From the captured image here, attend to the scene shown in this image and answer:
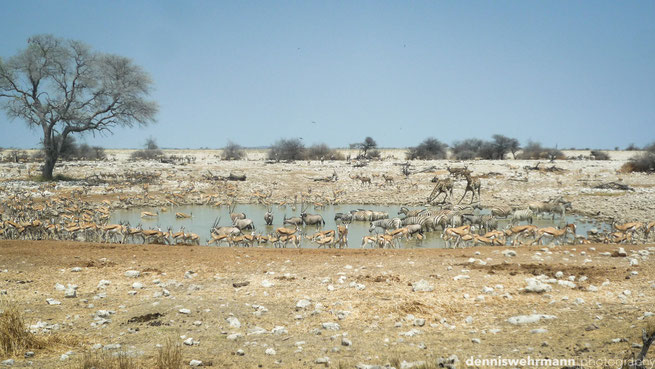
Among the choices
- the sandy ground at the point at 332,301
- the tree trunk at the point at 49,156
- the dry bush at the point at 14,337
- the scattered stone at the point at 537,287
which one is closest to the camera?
the dry bush at the point at 14,337

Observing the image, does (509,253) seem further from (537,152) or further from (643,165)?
(537,152)

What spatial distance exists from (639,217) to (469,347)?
17.8 m

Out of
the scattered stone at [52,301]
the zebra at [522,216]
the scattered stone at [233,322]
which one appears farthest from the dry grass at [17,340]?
the zebra at [522,216]

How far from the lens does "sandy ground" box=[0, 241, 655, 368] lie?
532 cm

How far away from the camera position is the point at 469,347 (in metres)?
5.32

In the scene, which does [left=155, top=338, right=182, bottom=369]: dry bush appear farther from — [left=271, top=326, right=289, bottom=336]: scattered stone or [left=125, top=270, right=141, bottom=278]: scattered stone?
[left=125, top=270, right=141, bottom=278]: scattered stone

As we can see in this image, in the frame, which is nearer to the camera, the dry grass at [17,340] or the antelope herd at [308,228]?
the dry grass at [17,340]

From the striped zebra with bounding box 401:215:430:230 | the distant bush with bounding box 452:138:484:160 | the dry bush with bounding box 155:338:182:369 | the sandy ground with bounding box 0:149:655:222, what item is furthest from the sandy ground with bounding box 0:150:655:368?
the distant bush with bounding box 452:138:484:160

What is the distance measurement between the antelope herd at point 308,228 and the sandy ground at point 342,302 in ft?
7.10

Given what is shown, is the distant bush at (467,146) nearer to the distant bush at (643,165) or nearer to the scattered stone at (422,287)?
the distant bush at (643,165)

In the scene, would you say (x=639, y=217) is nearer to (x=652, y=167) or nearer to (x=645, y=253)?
(x=645, y=253)

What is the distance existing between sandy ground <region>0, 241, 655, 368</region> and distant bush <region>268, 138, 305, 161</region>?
41751mm

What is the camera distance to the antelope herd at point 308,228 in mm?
13609

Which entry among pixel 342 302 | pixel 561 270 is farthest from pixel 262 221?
pixel 561 270
